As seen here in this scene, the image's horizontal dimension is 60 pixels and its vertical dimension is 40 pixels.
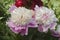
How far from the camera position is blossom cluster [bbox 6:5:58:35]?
98 cm

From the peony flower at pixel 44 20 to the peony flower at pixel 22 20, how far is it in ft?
0.10

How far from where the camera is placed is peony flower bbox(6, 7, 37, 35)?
98cm

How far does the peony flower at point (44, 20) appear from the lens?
99 centimetres

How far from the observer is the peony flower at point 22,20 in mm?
979

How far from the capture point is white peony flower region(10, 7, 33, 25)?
3.23 ft

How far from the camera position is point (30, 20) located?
995mm

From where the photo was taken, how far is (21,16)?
987mm

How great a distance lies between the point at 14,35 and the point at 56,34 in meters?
0.20

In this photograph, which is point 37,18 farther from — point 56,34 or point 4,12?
point 4,12

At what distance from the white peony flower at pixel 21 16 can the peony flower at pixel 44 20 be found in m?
0.04

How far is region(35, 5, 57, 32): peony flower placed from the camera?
3.25 ft

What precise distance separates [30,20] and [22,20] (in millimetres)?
37

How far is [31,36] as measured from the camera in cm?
102

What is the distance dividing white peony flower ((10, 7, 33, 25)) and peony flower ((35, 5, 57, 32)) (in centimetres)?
4
